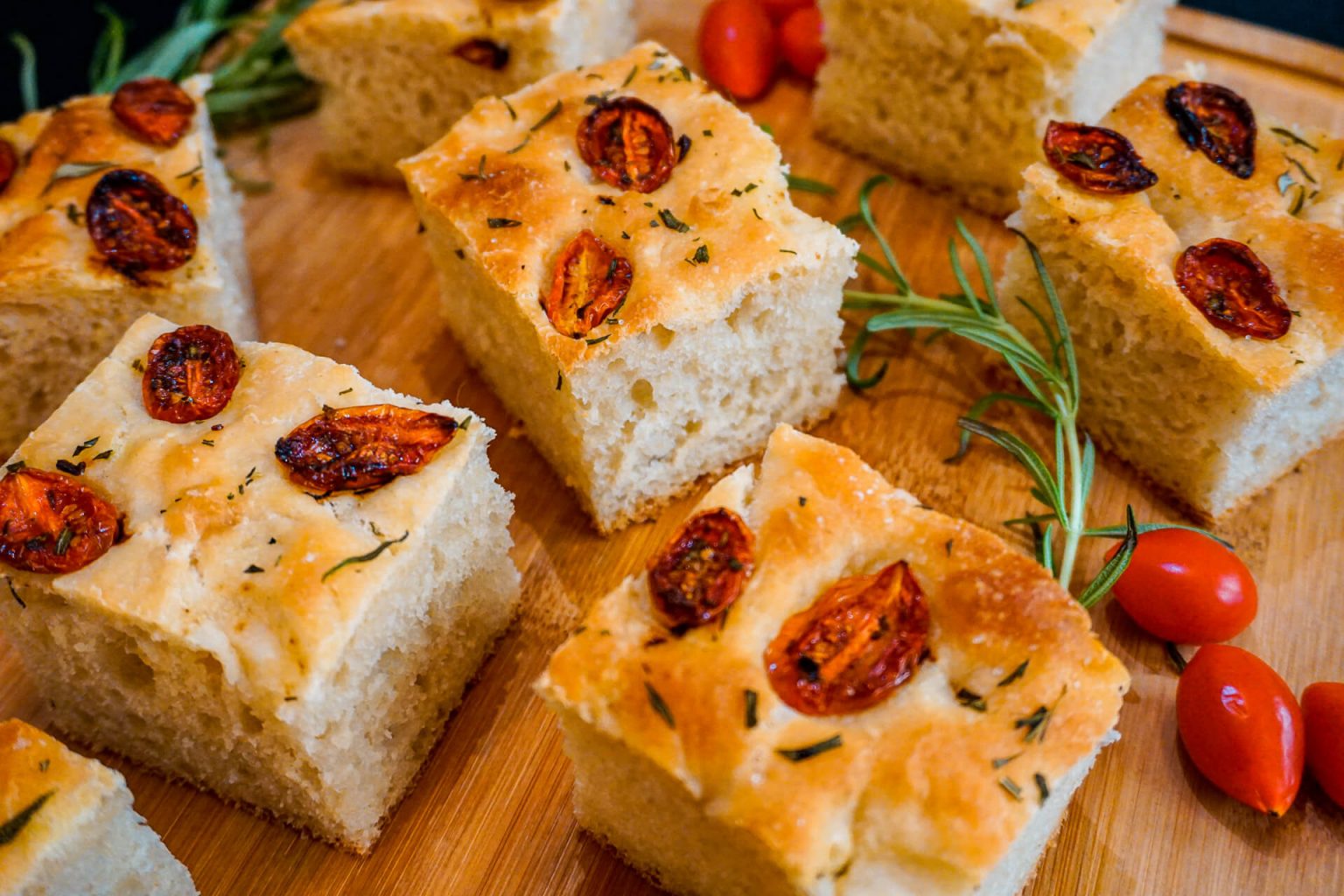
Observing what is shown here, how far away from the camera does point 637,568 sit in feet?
12.5

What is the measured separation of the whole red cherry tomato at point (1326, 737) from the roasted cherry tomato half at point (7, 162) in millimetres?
4839

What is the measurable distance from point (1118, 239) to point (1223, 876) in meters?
1.97

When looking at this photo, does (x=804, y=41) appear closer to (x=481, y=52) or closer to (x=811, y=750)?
(x=481, y=52)

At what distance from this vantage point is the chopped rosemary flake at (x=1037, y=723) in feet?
8.39

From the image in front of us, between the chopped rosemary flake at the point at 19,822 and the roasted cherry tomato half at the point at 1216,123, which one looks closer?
the chopped rosemary flake at the point at 19,822

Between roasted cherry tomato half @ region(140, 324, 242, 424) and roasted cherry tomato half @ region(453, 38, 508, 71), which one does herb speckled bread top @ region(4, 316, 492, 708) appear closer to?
roasted cherry tomato half @ region(140, 324, 242, 424)

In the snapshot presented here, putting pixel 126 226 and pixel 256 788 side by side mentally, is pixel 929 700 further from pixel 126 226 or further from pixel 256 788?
pixel 126 226

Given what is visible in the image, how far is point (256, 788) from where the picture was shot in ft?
10.5

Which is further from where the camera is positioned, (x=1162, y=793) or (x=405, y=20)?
(x=405, y=20)

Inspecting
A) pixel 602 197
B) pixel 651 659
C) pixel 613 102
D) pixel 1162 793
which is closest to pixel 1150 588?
pixel 1162 793

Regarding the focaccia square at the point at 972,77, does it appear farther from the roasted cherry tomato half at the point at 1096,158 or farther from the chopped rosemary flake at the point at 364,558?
the chopped rosemary flake at the point at 364,558

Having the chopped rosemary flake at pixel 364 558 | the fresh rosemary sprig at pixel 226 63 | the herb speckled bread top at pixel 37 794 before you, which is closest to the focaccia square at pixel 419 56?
the fresh rosemary sprig at pixel 226 63

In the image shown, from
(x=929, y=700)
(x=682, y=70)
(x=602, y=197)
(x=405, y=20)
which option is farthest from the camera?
(x=405, y=20)

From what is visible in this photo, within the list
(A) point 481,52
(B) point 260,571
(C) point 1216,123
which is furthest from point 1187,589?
(A) point 481,52
